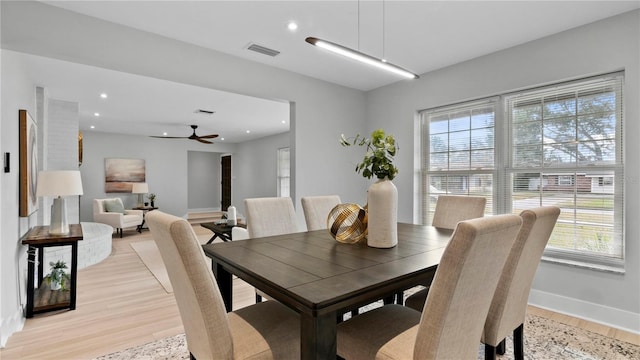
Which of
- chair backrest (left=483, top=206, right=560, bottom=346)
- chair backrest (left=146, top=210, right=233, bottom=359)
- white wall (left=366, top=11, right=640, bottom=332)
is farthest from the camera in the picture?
white wall (left=366, top=11, right=640, bottom=332)

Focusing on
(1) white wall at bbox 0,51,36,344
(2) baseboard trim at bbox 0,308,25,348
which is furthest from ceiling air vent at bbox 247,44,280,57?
(2) baseboard trim at bbox 0,308,25,348

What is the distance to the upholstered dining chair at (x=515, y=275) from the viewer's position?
146cm

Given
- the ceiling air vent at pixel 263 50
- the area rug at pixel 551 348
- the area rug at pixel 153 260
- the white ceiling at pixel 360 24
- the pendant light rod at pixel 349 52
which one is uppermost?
the white ceiling at pixel 360 24

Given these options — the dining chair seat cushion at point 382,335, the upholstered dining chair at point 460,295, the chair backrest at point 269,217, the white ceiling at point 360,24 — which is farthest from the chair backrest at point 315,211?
the white ceiling at point 360,24

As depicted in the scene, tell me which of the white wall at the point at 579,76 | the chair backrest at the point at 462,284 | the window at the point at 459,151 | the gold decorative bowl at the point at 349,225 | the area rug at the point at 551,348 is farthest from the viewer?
the window at the point at 459,151

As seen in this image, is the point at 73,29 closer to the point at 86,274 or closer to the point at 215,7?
the point at 215,7

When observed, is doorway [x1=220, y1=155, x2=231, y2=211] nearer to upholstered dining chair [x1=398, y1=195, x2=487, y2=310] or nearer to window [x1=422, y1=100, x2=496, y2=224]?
window [x1=422, y1=100, x2=496, y2=224]

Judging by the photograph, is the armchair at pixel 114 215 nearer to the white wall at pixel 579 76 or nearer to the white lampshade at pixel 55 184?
the white lampshade at pixel 55 184

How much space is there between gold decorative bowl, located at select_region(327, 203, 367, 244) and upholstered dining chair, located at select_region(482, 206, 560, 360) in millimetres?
759

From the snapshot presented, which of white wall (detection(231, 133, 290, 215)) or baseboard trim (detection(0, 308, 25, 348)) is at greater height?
white wall (detection(231, 133, 290, 215))

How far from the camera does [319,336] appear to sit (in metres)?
1.03

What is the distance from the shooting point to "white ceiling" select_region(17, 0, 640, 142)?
238 cm

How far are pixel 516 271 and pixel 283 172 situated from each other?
7.23 meters

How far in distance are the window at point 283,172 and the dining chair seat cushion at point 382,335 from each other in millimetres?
6868
